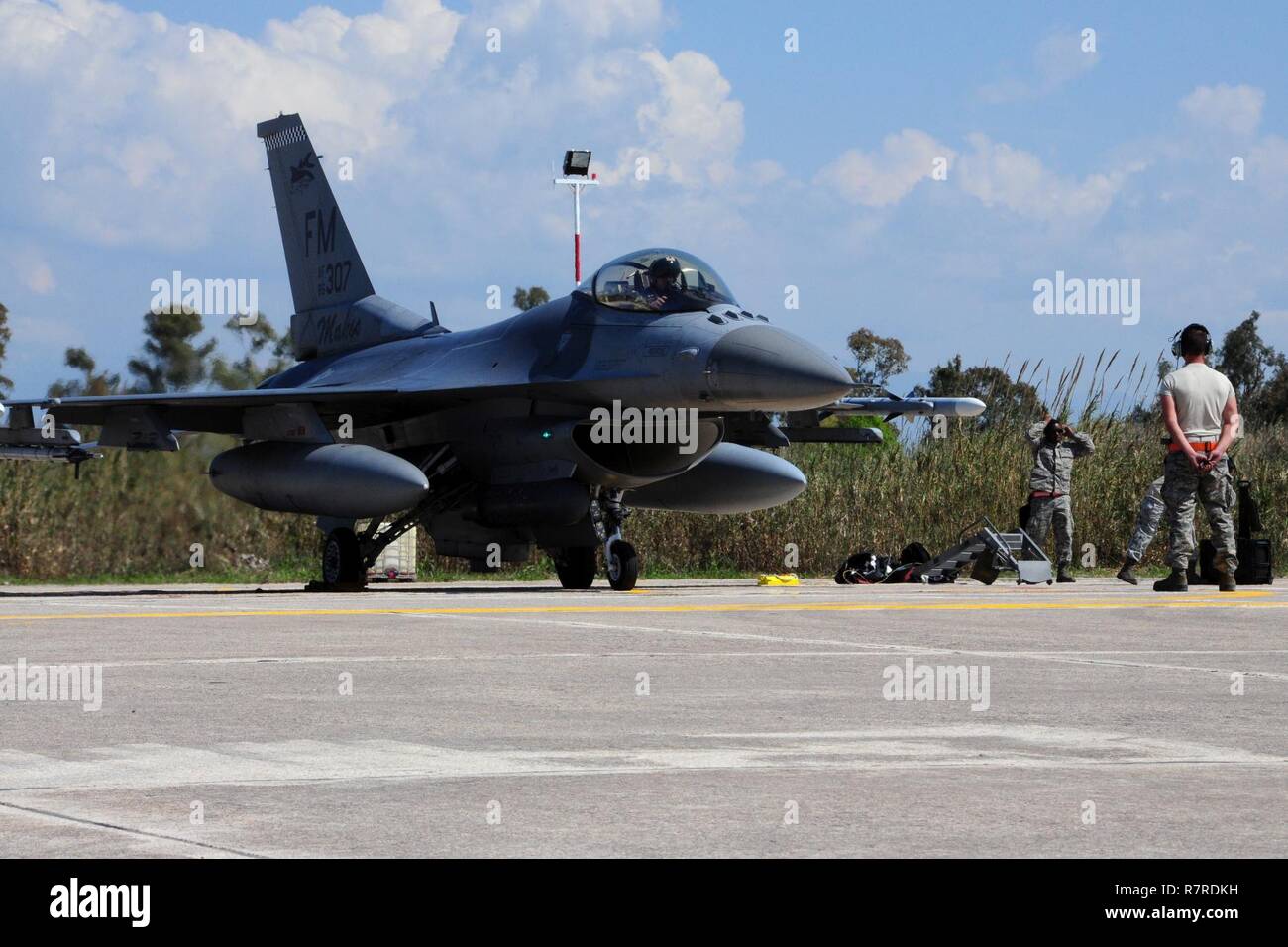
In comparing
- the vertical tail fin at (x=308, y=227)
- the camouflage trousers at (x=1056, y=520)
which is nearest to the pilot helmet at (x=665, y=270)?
the camouflage trousers at (x=1056, y=520)

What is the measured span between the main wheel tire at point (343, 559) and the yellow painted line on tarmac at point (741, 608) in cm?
A: 549

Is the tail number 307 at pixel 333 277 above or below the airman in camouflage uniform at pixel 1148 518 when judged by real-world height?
above

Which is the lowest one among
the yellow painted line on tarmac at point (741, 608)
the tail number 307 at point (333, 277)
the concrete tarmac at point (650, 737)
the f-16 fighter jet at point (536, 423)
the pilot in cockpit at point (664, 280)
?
the concrete tarmac at point (650, 737)

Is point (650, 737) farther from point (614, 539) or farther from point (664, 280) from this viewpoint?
point (614, 539)

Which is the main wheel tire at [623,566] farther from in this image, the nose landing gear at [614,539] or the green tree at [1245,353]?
the green tree at [1245,353]

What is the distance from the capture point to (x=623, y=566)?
19156 millimetres

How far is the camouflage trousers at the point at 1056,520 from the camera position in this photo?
2139cm

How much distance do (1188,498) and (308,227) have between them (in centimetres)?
1270

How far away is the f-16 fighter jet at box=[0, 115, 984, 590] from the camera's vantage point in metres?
18.2

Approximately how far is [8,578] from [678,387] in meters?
11.9

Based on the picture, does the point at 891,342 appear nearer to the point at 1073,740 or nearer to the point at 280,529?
the point at 280,529

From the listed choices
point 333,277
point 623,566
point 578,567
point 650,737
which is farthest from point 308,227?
point 650,737

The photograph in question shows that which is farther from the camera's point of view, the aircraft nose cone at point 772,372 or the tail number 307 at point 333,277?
the tail number 307 at point 333,277
